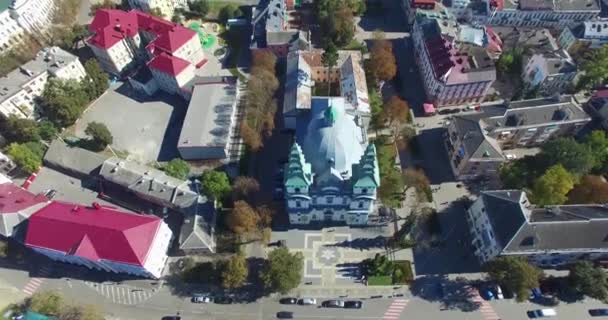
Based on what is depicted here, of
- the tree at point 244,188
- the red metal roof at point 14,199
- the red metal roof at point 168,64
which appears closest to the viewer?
the red metal roof at point 14,199

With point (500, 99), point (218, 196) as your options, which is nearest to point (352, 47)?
point (500, 99)

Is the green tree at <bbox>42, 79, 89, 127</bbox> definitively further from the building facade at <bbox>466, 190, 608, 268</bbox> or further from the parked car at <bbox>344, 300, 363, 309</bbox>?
the building facade at <bbox>466, 190, 608, 268</bbox>

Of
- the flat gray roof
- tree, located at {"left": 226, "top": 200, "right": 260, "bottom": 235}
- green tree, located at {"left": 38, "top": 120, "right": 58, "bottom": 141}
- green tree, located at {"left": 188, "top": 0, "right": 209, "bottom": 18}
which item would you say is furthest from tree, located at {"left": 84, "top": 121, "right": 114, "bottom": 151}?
green tree, located at {"left": 188, "top": 0, "right": 209, "bottom": 18}

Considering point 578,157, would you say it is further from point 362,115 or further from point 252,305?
point 252,305

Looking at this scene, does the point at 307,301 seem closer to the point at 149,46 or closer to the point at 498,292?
the point at 498,292

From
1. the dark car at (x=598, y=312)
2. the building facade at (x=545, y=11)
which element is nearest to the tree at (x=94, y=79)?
the building facade at (x=545, y=11)

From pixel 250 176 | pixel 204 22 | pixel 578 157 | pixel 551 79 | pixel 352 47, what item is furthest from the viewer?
pixel 204 22

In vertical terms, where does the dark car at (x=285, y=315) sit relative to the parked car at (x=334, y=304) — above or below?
below

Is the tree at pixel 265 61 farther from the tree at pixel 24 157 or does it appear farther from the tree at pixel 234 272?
the tree at pixel 24 157
